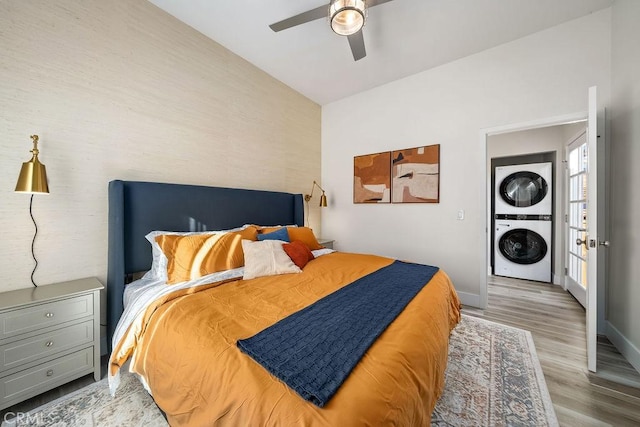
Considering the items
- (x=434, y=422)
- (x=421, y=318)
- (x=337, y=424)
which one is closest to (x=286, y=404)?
(x=337, y=424)

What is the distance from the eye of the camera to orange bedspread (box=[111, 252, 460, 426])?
2.50ft

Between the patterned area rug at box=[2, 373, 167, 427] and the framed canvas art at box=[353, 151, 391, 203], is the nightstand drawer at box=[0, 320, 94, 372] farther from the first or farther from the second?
the framed canvas art at box=[353, 151, 391, 203]

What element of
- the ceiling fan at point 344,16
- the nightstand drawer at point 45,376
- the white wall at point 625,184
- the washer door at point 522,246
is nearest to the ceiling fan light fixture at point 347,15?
the ceiling fan at point 344,16

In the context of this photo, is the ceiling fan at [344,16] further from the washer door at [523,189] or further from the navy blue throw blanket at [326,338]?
the washer door at [523,189]

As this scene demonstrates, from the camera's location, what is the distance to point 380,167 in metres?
3.61

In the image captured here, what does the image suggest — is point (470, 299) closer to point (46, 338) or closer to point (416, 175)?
point (416, 175)

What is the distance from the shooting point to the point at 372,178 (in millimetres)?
3686

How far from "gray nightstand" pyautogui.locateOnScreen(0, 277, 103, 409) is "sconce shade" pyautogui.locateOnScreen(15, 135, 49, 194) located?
2.21ft

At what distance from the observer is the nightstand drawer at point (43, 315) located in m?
1.39

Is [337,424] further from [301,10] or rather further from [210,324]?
[301,10]

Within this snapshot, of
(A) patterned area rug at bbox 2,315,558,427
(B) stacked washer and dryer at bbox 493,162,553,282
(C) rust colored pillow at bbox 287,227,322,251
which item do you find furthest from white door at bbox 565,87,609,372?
(C) rust colored pillow at bbox 287,227,322,251

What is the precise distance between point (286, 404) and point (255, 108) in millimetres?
3173

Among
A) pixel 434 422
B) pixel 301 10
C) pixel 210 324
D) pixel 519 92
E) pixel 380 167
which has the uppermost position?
Answer: pixel 301 10

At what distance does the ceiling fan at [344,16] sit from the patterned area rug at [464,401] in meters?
2.64
